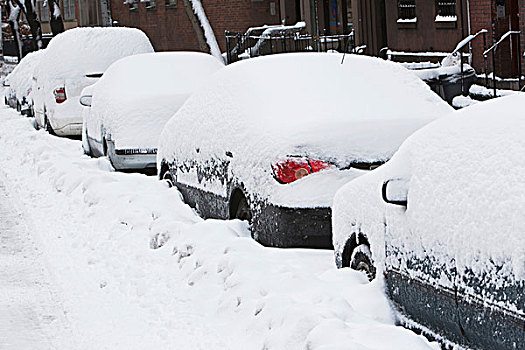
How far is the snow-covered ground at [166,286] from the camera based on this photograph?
562 centimetres

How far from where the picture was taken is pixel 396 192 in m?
5.22

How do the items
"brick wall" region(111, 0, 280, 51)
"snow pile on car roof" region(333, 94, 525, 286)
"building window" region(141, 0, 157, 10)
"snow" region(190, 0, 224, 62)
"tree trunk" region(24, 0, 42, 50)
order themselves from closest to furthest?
"snow pile on car roof" region(333, 94, 525, 286) < "snow" region(190, 0, 224, 62) < "brick wall" region(111, 0, 280, 51) < "building window" region(141, 0, 157, 10) < "tree trunk" region(24, 0, 42, 50)

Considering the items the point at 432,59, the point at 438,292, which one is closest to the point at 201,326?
the point at 438,292

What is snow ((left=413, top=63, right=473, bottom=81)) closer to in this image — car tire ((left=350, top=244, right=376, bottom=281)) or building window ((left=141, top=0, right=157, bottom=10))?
car tire ((left=350, top=244, right=376, bottom=281))

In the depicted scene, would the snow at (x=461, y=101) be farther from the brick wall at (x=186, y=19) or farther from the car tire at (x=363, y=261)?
the brick wall at (x=186, y=19)

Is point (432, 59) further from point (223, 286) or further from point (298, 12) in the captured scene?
point (223, 286)

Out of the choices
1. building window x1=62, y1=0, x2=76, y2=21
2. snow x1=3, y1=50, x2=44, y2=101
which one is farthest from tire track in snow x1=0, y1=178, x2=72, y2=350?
building window x1=62, y1=0, x2=76, y2=21

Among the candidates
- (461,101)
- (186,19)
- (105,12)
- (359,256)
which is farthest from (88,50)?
(105,12)

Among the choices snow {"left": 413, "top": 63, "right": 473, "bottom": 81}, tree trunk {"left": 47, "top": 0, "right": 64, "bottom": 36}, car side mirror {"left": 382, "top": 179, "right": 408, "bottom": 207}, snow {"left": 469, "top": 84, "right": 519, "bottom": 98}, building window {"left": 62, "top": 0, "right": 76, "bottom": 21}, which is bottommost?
snow {"left": 469, "top": 84, "right": 519, "bottom": 98}

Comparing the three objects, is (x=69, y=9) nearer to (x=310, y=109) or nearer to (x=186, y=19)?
(x=186, y=19)

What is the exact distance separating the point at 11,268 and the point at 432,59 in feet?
45.8

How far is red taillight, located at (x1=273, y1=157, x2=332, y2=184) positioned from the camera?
7.05 metres

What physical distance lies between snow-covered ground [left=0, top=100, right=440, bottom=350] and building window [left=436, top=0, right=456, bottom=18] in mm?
11547

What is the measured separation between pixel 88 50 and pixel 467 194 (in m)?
13.9
